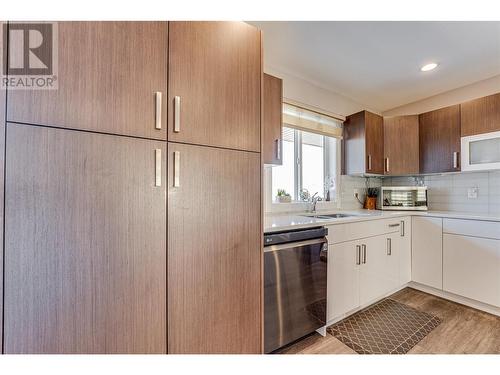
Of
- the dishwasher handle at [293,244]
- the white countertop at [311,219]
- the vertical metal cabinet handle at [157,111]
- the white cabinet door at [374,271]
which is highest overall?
the vertical metal cabinet handle at [157,111]

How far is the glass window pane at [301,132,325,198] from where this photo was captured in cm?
265

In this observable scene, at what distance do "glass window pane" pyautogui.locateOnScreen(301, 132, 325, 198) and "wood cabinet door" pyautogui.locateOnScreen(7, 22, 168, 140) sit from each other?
1.96 metres

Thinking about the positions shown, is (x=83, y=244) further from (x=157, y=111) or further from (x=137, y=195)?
(x=157, y=111)

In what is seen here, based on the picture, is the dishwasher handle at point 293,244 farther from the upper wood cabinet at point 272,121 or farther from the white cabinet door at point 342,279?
the upper wood cabinet at point 272,121

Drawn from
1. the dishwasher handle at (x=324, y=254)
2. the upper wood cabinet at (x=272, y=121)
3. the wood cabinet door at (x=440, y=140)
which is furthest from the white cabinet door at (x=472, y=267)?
the upper wood cabinet at (x=272, y=121)

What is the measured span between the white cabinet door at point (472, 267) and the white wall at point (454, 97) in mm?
1622

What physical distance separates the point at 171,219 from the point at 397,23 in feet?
6.82

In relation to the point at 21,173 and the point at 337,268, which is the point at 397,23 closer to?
the point at 337,268

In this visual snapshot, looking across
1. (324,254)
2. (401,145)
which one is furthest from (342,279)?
(401,145)

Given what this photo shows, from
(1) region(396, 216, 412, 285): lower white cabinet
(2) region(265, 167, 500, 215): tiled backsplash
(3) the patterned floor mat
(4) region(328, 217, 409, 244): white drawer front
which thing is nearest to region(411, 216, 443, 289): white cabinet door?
(1) region(396, 216, 412, 285): lower white cabinet

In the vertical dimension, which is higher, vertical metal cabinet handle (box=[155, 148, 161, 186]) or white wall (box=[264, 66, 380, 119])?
white wall (box=[264, 66, 380, 119])

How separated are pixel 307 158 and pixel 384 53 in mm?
1202

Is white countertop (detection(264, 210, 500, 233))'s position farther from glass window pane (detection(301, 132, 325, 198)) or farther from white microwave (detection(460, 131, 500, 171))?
white microwave (detection(460, 131, 500, 171))

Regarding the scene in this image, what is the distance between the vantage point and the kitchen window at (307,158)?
2420mm
